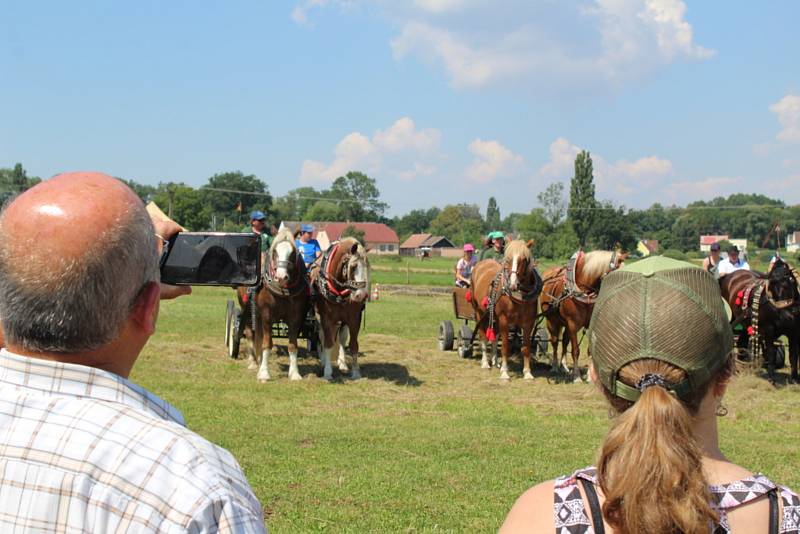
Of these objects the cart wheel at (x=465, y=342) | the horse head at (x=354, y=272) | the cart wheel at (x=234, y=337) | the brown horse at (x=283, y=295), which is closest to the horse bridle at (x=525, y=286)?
the horse head at (x=354, y=272)

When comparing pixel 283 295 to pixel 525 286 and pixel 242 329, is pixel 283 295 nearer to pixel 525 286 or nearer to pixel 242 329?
pixel 242 329

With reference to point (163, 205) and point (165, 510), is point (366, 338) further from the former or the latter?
point (163, 205)

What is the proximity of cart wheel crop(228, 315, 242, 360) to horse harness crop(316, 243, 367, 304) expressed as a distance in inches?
89.0

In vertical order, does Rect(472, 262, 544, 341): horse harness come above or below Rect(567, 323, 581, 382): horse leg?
above

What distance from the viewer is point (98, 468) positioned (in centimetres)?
134

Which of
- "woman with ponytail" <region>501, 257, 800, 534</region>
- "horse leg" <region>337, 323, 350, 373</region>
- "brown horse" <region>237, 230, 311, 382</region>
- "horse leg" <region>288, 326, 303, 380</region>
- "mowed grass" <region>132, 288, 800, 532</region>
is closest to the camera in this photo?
"woman with ponytail" <region>501, 257, 800, 534</region>

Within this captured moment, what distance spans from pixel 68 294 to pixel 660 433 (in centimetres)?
123

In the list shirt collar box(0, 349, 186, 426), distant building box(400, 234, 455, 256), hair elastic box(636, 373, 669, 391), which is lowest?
distant building box(400, 234, 455, 256)

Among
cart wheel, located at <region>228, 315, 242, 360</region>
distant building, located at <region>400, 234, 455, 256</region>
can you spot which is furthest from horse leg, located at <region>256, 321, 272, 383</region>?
distant building, located at <region>400, 234, 455, 256</region>

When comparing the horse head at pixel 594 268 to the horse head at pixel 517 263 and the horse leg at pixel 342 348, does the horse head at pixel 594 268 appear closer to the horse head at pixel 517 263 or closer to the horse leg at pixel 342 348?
the horse head at pixel 517 263

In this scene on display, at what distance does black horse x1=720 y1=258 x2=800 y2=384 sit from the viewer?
455 inches

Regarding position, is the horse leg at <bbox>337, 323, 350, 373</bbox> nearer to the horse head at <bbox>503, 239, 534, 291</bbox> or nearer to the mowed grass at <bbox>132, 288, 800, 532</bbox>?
the mowed grass at <bbox>132, 288, 800, 532</bbox>

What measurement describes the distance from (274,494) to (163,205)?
233 ft

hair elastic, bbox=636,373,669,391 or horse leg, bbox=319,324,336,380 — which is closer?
hair elastic, bbox=636,373,669,391
